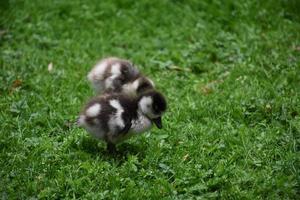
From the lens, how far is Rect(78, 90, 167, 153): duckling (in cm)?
573

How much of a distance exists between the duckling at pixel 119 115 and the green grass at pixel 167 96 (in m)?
0.23

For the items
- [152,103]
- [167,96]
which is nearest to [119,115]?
[152,103]

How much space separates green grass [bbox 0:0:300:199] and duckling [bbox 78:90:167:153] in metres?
0.23

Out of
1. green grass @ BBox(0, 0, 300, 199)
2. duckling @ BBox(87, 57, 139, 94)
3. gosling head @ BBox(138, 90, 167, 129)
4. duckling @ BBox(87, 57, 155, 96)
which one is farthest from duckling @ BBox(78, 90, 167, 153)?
duckling @ BBox(87, 57, 139, 94)

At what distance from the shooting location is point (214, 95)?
7.19 meters

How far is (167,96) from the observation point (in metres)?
7.36

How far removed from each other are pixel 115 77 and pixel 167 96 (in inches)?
37.9

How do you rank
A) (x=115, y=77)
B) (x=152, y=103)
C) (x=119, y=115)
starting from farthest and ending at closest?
1. (x=115, y=77)
2. (x=152, y=103)
3. (x=119, y=115)

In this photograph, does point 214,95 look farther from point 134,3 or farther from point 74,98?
point 134,3

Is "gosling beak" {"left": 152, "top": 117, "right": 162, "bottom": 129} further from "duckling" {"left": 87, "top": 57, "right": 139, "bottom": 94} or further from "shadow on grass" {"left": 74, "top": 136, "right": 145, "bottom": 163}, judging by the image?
"duckling" {"left": 87, "top": 57, "right": 139, "bottom": 94}

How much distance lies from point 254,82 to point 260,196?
7.93ft

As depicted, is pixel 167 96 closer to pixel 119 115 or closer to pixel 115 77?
pixel 115 77

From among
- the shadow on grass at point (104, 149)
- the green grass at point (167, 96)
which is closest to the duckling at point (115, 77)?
the green grass at point (167, 96)

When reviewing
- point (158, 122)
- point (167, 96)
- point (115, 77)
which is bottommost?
point (167, 96)
